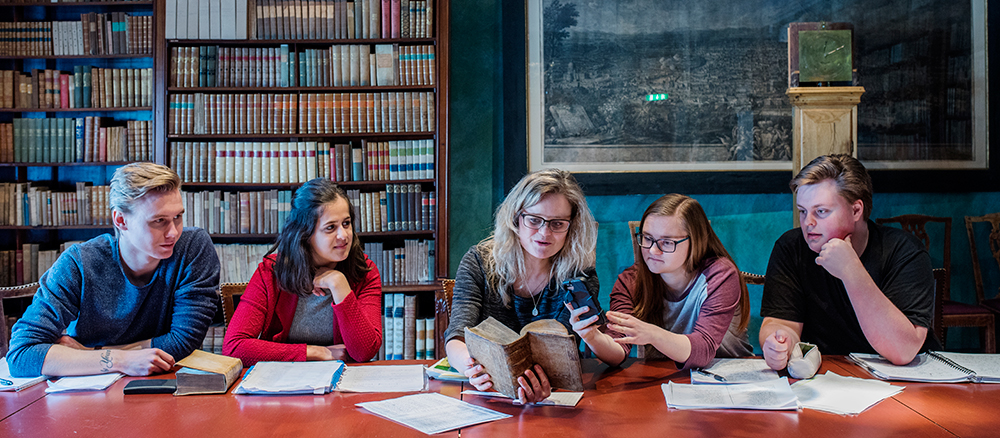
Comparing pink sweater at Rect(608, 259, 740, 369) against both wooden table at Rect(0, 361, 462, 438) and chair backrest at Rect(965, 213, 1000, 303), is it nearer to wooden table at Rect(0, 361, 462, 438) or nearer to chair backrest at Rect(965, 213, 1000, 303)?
wooden table at Rect(0, 361, 462, 438)

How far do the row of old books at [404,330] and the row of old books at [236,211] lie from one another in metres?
0.76

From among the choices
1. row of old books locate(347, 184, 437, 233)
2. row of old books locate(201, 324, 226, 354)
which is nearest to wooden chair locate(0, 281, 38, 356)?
row of old books locate(201, 324, 226, 354)

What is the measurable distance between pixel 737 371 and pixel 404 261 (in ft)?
7.42

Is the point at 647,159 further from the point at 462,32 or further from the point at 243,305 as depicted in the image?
the point at 243,305

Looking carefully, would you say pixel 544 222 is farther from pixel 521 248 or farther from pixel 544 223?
pixel 521 248

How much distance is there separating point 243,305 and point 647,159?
2.50 metres

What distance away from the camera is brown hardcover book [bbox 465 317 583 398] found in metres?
1.35

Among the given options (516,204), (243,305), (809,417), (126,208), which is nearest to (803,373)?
(809,417)

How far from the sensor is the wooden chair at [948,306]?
10.1ft

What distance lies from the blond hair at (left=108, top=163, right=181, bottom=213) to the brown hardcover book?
3.34 feet

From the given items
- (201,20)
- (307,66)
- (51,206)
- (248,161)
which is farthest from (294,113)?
(51,206)

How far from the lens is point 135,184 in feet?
5.80

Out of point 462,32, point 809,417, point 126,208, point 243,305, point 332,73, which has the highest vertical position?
point 462,32

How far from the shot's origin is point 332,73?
3.51m
